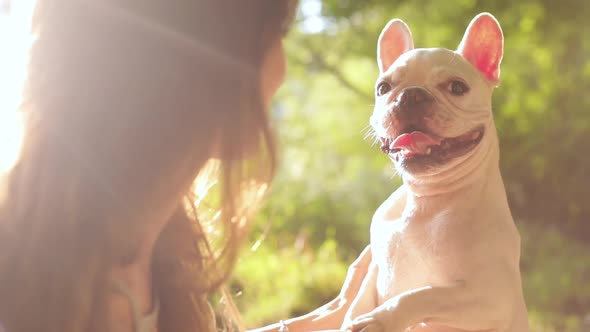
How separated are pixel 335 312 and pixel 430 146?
23cm

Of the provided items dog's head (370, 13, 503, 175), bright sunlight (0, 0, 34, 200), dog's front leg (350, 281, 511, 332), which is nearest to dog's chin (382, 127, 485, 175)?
dog's head (370, 13, 503, 175)

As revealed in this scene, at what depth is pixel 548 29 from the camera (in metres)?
2.34

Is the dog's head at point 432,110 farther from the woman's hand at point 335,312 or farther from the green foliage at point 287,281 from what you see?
the green foliage at point 287,281

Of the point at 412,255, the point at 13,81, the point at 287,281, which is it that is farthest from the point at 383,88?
the point at 287,281

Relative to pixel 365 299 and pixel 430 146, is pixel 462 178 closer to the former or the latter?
pixel 430 146

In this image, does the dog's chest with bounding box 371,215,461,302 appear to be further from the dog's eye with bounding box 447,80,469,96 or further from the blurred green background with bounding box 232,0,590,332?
the blurred green background with bounding box 232,0,590,332

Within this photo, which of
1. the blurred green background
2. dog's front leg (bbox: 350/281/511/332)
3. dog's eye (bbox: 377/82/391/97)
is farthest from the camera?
the blurred green background

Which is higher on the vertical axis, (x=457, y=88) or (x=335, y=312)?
(x=457, y=88)

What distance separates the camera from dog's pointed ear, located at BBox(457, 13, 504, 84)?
67 centimetres

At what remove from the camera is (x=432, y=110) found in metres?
0.60

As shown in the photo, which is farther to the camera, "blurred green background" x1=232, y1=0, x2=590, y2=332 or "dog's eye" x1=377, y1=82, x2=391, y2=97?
"blurred green background" x1=232, y1=0, x2=590, y2=332

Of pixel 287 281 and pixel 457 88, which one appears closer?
pixel 457 88

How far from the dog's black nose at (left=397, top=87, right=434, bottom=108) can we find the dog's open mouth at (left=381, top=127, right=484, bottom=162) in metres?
0.03

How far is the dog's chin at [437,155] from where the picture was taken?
605 mm
